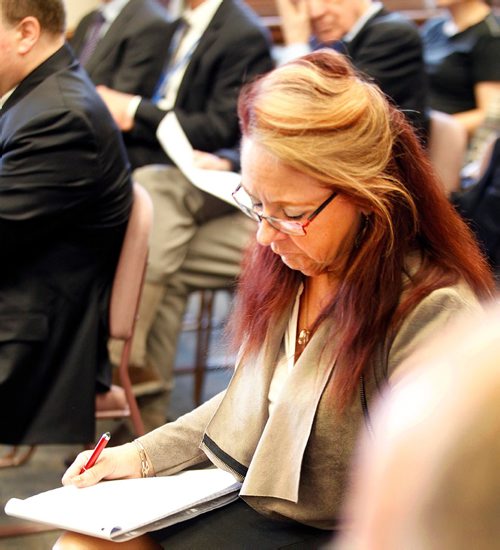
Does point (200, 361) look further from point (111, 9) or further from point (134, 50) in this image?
point (111, 9)

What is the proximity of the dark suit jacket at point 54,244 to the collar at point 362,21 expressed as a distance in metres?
1.23

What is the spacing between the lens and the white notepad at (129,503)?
158 cm

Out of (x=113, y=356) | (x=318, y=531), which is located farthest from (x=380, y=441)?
(x=113, y=356)

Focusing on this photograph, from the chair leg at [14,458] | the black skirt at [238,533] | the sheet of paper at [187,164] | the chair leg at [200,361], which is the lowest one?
the chair leg at [200,361]

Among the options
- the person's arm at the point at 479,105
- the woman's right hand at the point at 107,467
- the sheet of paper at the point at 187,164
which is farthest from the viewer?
the person's arm at the point at 479,105

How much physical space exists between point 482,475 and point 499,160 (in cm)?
238

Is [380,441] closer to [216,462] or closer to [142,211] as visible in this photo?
[216,462]

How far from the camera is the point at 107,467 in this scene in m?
1.77

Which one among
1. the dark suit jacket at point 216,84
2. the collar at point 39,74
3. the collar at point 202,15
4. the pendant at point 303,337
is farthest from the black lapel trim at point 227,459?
the collar at point 202,15

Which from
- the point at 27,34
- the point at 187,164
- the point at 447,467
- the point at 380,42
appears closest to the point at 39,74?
the point at 27,34

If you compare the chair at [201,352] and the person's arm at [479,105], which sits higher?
the person's arm at [479,105]

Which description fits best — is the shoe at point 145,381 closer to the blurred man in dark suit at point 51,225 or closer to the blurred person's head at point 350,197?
the blurred man in dark suit at point 51,225

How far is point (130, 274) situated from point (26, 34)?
0.68m

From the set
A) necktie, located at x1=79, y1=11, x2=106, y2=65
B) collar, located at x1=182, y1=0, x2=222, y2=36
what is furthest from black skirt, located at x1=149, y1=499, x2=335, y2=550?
necktie, located at x1=79, y1=11, x2=106, y2=65
